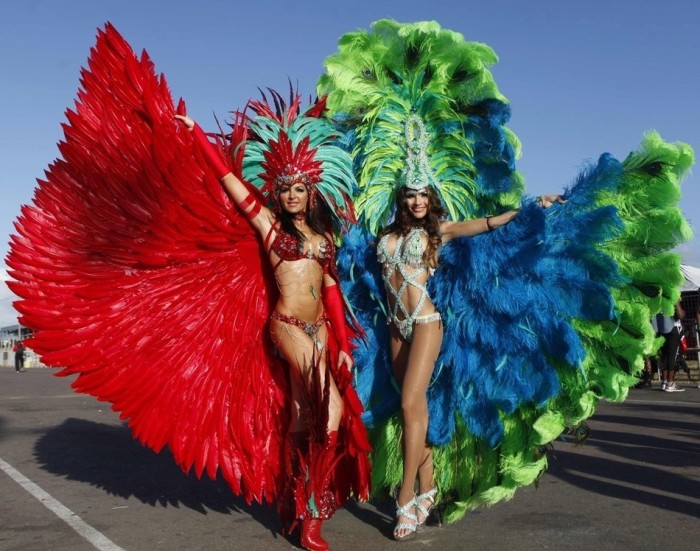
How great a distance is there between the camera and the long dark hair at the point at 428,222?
163 inches

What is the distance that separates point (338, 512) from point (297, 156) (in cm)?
208

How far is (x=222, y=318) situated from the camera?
4.25m

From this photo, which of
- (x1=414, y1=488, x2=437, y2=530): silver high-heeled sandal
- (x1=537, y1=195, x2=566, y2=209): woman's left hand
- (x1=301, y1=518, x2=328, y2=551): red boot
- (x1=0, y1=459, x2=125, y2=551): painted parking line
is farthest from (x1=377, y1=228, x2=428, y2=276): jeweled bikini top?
(x1=0, y1=459, x2=125, y2=551): painted parking line

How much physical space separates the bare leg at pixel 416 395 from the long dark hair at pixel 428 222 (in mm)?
374

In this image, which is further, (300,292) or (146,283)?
(146,283)

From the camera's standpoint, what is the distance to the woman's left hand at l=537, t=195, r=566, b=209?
3936mm

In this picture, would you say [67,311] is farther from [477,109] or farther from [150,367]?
[477,109]

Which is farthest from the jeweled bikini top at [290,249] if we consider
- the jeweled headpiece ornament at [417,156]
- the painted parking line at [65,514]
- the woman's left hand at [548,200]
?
the painted parking line at [65,514]

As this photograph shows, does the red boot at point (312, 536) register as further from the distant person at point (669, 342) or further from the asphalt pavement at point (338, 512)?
the distant person at point (669, 342)

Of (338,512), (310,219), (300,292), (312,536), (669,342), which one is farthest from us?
(669,342)

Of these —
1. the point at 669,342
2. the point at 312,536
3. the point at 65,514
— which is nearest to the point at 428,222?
the point at 312,536

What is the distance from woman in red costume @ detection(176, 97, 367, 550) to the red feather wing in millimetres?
135

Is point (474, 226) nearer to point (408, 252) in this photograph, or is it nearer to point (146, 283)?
point (408, 252)

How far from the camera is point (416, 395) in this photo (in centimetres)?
405
